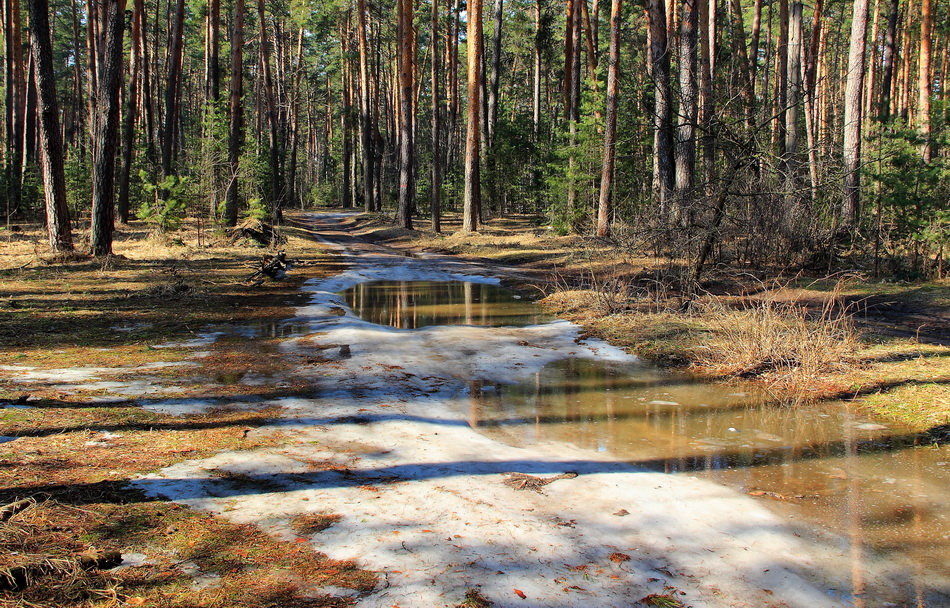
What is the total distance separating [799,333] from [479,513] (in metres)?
4.95

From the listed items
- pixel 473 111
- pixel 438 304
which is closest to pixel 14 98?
pixel 473 111

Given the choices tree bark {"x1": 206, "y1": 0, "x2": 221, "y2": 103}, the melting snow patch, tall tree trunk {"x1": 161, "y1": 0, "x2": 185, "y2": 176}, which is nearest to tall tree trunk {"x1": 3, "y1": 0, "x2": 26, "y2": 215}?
tall tree trunk {"x1": 161, "y1": 0, "x2": 185, "y2": 176}

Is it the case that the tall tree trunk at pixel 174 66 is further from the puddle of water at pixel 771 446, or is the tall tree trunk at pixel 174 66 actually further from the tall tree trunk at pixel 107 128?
the puddle of water at pixel 771 446

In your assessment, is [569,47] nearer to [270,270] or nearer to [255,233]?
[255,233]

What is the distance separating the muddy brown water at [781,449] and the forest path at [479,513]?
0.80 feet

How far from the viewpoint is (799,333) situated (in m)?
7.35

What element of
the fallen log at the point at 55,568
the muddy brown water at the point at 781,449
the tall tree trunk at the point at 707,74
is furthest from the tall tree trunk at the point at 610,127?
the fallen log at the point at 55,568

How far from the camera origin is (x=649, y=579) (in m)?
3.34

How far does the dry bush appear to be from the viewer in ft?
23.3

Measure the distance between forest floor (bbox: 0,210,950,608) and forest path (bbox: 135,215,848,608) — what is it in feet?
0.06

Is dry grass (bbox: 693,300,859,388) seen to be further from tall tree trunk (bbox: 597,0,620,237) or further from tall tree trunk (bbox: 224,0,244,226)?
tall tree trunk (bbox: 224,0,244,226)

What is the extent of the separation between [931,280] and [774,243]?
257 cm

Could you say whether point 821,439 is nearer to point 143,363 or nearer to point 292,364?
point 292,364

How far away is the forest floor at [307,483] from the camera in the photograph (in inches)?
124
